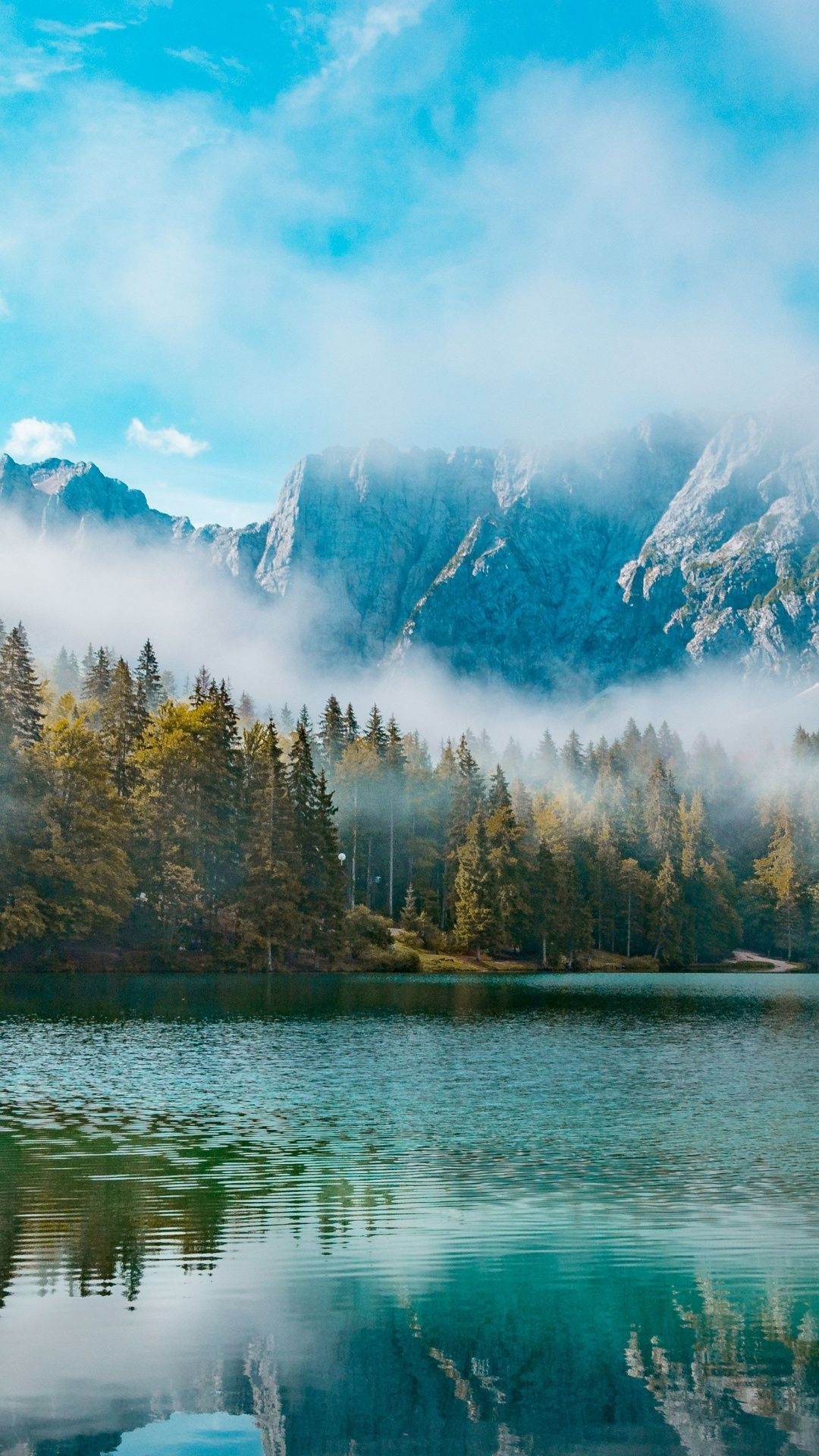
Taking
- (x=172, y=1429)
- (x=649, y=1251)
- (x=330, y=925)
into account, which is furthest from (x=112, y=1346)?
(x=330, y=925)

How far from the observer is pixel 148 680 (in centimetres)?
14475

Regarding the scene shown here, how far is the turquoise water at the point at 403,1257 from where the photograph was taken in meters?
11.7

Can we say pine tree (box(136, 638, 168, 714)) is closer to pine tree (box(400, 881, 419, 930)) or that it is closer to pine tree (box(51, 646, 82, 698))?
pine tree (box(51, 646, 82, 698))

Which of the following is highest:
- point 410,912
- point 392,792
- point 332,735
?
point 332,735

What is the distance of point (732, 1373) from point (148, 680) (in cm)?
13776

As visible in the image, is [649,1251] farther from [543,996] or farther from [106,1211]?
[543,996]

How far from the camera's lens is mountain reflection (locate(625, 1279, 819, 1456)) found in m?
11.4

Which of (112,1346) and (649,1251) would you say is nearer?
(112,1346)

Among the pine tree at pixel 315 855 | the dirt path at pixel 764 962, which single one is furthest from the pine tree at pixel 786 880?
the pine tree at pixel 315 855

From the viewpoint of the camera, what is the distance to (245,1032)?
172 feet

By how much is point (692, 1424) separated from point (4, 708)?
86006mm

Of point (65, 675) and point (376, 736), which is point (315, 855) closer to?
point (376, 736)

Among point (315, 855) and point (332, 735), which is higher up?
point (332, 735)

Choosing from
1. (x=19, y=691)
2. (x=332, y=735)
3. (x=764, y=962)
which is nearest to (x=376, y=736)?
(x=332, y=735)
